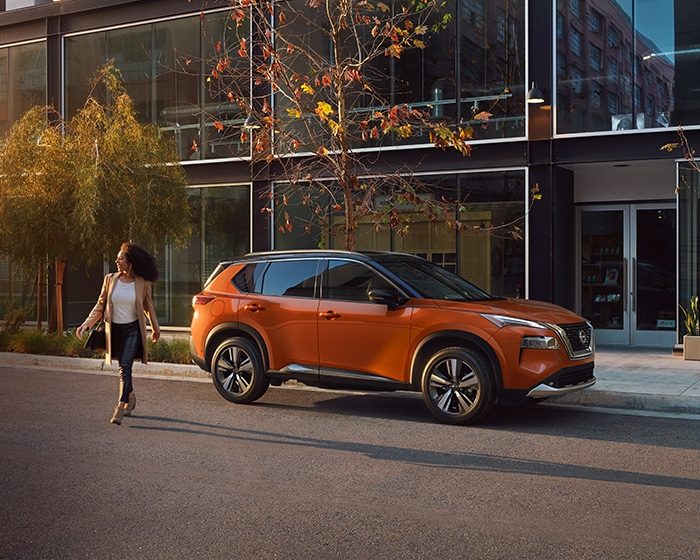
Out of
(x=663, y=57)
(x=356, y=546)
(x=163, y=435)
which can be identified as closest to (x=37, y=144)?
(x=163, y=435)

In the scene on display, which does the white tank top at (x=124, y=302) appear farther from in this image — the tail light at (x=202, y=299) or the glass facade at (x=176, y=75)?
the glass facade at (x=176, y=75)

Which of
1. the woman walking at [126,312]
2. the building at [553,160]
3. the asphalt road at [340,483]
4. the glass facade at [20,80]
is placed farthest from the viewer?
the glass facade at [20,80]

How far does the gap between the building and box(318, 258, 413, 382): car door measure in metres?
6.63

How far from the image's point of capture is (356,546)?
505 cm

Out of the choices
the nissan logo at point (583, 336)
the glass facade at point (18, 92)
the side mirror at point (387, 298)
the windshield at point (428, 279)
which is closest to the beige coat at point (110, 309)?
the side mirror at point (387, 298)

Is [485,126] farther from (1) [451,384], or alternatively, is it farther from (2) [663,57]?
(1) [451,384]

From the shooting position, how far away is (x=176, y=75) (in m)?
19.6

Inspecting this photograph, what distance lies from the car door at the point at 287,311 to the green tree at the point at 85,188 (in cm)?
542

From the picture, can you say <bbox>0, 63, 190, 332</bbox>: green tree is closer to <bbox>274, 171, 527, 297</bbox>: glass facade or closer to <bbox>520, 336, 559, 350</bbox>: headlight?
<bbox>274, 171, 527, 297</bbox>: glass facade

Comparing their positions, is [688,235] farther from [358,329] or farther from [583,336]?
[358,329]

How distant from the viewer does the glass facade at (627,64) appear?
1491cm

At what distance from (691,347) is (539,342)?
6363 mm

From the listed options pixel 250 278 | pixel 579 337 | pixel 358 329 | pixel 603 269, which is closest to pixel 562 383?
pixel 579 337

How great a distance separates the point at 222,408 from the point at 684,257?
873 centimetres
